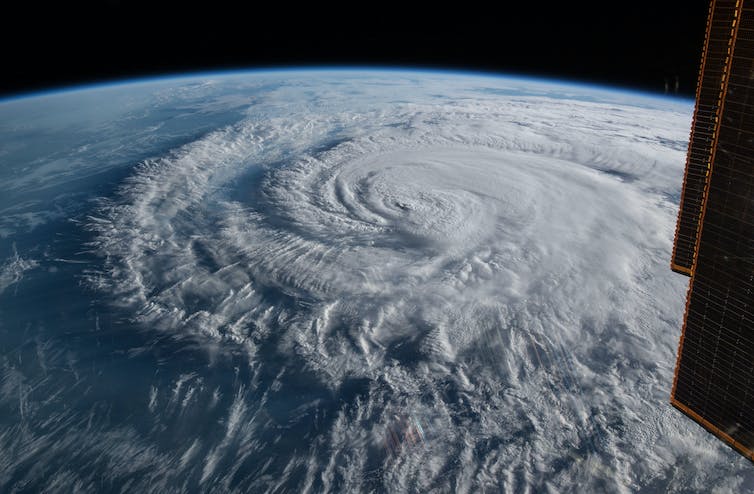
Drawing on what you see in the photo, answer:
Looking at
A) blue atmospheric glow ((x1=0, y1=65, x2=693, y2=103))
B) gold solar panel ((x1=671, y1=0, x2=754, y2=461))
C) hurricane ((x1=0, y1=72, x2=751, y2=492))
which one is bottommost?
hurricane ((x1=0, y1=72, x2=751, y2=492))

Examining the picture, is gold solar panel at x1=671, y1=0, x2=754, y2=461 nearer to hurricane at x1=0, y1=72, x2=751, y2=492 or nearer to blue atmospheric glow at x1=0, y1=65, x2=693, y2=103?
hurricane at x1=0, y1=72, x2=751, y2=492

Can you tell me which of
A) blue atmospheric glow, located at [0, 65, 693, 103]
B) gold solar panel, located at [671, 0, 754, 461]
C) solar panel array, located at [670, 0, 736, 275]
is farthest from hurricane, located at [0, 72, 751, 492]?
solar panel array, located at [670, 0, 736, 275]

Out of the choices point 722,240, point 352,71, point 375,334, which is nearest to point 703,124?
point 722,240

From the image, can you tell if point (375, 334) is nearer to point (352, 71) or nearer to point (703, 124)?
point (703, 124)

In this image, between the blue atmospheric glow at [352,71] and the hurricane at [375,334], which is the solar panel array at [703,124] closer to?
the hurricane at [375,334]

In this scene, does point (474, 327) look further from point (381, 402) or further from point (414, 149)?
point (414, 149)

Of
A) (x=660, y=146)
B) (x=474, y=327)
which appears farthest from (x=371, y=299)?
(x=660, y=146)
